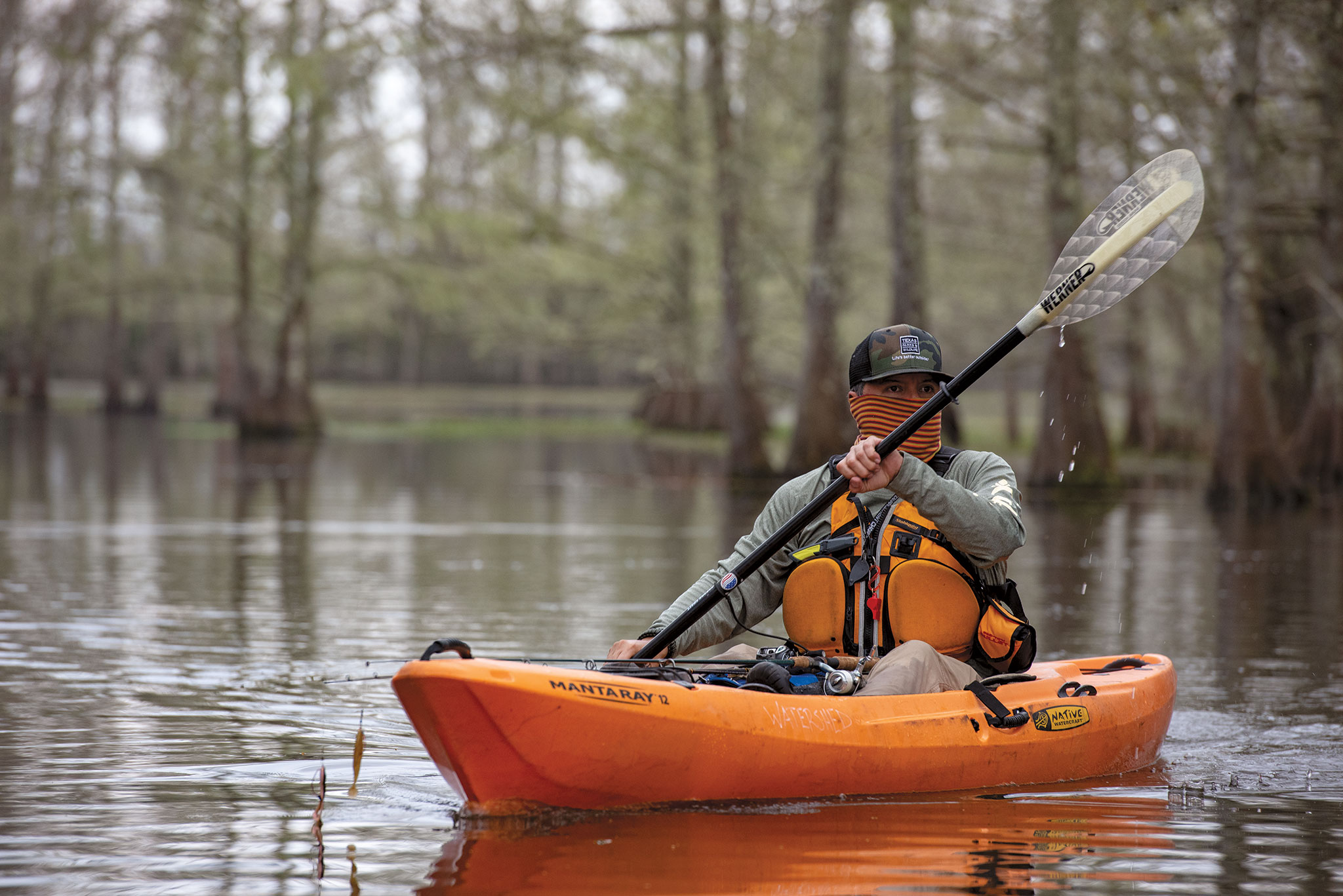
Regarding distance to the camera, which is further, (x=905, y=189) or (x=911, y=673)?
(x=905, y=189)

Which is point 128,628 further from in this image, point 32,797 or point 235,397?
point 235,397

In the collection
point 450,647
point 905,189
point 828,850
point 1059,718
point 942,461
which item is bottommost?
point 828,850

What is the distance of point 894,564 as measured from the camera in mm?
5098

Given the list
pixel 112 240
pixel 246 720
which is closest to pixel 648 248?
pixel 112 240

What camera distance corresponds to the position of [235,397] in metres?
44.2

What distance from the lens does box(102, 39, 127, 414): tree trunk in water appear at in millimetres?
37312

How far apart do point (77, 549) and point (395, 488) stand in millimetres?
7245

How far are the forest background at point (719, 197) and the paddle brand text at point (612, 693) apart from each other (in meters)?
2.82

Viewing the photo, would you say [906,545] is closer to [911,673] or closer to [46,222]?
[911,673]

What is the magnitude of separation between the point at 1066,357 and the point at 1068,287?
13728 millimetres

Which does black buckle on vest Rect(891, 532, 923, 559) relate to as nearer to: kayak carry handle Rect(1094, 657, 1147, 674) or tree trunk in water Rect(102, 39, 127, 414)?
kayak carry handle Rect(1094, 657, 1147, 674)

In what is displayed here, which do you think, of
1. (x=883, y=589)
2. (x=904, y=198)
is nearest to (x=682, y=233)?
(x=904, y=198)

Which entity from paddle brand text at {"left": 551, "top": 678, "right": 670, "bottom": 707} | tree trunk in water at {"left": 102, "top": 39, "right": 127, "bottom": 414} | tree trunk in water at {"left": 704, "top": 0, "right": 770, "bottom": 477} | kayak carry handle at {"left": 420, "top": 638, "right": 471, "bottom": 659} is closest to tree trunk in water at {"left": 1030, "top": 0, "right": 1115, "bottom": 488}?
tree trunk in water at {"left": 704, "top": 0, "right": 770, "bottom": 477}

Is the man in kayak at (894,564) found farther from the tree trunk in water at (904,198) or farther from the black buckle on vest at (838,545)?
the tree trunk in water at (904,198)
